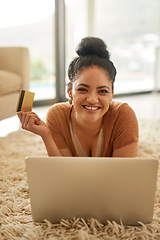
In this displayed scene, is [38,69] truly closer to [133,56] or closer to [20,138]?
[133,56]

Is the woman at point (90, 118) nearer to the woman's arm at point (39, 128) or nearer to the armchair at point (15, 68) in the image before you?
the woman's arm at point (39, 128)

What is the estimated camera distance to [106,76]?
976mm

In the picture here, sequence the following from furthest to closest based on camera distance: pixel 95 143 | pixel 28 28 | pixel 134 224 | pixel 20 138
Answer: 1. pixel 28 28
2. pixel 20 138
3. pixel 95 143
4. pixel 134 224

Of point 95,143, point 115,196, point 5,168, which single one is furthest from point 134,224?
point 5,168

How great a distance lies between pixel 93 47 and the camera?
980 mm

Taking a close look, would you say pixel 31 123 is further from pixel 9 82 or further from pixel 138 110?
pixel 138 110

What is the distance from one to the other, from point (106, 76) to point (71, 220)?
1.65 feet

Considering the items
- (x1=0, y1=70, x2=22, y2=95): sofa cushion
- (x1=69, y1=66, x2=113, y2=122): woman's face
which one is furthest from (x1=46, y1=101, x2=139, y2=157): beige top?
(x1=0, y1=70, x2=22, y2=95): sofa cushion

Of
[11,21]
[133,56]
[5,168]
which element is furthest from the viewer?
[133,56]

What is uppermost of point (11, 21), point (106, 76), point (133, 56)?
point (11, 21)

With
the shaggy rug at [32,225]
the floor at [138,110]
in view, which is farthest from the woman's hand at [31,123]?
the floor at [138,110]

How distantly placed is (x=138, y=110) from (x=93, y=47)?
2.13 meters

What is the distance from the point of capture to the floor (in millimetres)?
2283

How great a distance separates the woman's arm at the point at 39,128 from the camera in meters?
0.98
